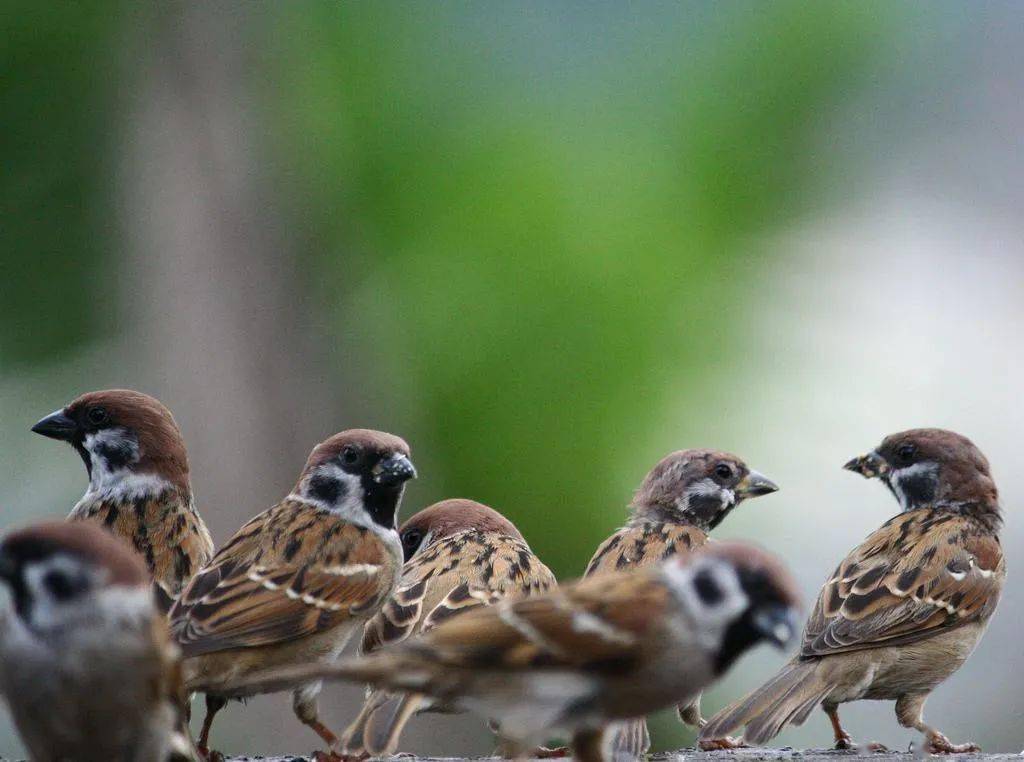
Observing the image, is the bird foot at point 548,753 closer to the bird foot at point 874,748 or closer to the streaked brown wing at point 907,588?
the bird foot at point 874,748

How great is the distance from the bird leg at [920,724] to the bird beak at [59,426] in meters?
3.38

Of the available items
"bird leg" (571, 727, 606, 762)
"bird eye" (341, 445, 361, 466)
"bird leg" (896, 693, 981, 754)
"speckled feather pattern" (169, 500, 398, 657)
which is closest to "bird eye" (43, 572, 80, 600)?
"bird leg" (571, 727, 606, 762)

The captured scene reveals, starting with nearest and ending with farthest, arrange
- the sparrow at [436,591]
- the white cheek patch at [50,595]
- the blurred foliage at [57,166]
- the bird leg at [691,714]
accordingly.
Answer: the white cheek patch at [50,595] < the sparrow at [436,591] < the bird leg at [691,714] < the blurred foliage at [57,166]

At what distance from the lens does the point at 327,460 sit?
18.6 feet

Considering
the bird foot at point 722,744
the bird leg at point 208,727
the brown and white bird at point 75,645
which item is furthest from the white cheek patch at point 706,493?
the brown and white bird at point 75,645

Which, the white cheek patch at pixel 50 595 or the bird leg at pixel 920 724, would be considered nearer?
the white cheek patch at pixel 50 595

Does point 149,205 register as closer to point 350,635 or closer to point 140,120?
point 140,120

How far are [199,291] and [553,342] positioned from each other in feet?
9.26

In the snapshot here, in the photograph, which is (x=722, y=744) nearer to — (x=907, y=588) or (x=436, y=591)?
(x=907, y=588)

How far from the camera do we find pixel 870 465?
673 centimetres

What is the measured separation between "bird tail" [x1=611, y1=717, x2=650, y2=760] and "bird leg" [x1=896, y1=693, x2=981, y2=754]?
67.1 inches

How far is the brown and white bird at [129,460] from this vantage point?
18.0 feet

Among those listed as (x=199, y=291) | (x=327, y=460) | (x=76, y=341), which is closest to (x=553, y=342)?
(x=199, y=291)

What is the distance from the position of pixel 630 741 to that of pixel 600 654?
117 centimetres
